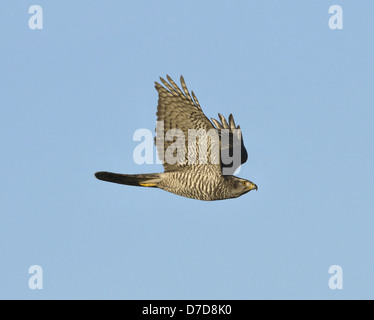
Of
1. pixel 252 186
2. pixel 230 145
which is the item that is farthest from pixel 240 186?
pixel 230 145

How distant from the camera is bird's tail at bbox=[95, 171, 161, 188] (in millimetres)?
11500

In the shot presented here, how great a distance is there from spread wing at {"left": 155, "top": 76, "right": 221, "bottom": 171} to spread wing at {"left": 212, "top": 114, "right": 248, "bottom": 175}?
16cm

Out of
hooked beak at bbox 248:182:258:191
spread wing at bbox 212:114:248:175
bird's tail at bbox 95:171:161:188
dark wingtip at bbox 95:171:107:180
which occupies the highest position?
spread wing at bbox 212:114:248:175

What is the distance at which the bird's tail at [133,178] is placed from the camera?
11.5 meters

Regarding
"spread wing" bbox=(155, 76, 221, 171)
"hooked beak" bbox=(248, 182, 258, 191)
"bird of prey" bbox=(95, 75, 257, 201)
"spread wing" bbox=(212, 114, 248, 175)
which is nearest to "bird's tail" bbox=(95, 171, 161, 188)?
"bird of prey" bbox=(95, 75, 257, 201)

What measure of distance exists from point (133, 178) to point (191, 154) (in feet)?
3.72

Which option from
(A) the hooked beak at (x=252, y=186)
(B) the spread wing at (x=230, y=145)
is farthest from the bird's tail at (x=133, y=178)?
(A) the hooked beak at (x=252, y=186)

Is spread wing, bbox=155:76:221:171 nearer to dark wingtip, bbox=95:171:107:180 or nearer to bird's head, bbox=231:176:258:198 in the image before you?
bird's head, bbox=231:176:258:198

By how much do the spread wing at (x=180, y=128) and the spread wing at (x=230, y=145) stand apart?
0.53ft

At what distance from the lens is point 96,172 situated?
452 inches

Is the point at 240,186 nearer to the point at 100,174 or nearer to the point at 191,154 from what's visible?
the point at 191,154

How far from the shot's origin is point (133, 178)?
38.2 ft

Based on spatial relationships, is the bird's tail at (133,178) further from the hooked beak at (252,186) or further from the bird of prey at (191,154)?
the hooked beak at (252,186)
